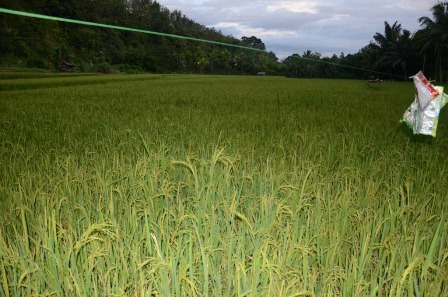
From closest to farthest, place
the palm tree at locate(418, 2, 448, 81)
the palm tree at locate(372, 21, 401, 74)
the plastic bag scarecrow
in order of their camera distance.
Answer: the plastic bag scarecrow
the palm tree at locate(418, 2, 448, 81)
the palm tree at locate(372, 21, 401, 74)

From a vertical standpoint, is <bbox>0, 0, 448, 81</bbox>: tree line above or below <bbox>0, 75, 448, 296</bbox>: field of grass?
above

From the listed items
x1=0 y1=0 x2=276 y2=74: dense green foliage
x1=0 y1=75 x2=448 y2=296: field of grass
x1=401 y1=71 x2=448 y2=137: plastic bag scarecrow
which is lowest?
x1=0 y1=75 x2=448 y2=296: field of grass

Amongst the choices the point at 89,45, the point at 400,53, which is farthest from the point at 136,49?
the point at 400,53

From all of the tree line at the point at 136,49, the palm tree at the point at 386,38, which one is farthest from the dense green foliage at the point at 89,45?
the palm tree at the point at 386,38

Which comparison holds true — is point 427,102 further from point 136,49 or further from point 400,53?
point 400,53

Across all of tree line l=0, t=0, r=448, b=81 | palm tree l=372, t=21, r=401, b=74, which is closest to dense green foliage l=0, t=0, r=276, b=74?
tree line l=0, t=0, r=448, b=81

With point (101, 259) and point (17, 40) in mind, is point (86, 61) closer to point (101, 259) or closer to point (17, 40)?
point (17, 40)

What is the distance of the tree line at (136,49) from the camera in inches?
1046

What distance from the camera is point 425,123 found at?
5.47 feet

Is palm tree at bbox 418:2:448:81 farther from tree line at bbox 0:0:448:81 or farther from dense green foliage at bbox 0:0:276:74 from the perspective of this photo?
dense green foliage at bbox 0:0:276:74

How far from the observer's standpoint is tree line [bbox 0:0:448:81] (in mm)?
26562

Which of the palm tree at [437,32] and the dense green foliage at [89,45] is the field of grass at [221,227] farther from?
the palm tree at [437,32]

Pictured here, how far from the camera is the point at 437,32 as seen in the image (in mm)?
33344

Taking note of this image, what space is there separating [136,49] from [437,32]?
89.0 ft
